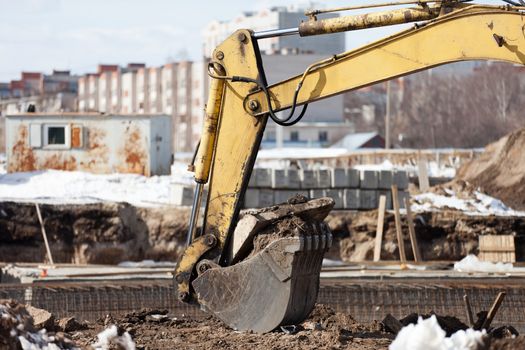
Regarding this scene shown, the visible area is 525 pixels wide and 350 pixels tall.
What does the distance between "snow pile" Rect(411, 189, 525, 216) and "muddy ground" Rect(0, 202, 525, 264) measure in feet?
5.08

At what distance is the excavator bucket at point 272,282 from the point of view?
9797 mm

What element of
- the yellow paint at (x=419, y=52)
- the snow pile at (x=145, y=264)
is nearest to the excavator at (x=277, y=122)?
the yellow paint at (x=419, y=52)

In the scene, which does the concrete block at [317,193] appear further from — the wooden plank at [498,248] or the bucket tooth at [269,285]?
the bucket tooth at [269,285]

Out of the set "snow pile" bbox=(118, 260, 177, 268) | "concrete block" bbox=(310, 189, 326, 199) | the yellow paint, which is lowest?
"snow pile" bbox=(118, 260, 177, 268)

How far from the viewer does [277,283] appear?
981cm

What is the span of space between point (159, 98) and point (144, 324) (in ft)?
270

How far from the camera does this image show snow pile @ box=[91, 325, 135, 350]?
330 inches

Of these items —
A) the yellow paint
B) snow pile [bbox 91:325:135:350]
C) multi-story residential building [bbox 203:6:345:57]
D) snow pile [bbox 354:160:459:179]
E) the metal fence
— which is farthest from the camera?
multi-story residential building [bbox 203:6:345:57]

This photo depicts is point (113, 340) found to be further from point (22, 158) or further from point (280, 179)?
point (22, 158)

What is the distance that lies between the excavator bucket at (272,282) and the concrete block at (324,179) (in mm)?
13407

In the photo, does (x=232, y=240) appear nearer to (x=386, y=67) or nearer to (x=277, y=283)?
(x=277, y=283)

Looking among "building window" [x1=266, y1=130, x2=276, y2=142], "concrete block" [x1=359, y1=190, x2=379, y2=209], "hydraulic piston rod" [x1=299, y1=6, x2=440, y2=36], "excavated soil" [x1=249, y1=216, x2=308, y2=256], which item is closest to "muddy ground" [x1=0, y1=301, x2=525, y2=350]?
"excavated soil" [x1=249, y1=216, x2=308, y2=256]

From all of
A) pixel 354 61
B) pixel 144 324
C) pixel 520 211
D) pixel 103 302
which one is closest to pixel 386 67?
pixel 354 61

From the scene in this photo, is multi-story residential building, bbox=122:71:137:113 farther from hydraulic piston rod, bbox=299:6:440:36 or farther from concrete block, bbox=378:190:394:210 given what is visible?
hydraulic piston rod, bbox=299:6:440:36
